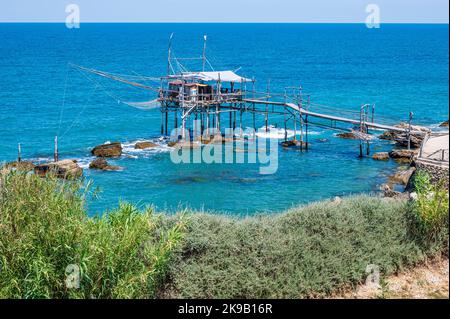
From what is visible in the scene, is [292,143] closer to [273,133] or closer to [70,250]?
[273,133]

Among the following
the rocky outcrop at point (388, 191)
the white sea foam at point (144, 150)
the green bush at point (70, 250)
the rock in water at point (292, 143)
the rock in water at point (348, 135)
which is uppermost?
the green bush at point (70, 250)

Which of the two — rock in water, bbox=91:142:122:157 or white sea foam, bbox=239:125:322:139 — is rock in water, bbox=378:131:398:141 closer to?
white sea foam, bbox=239:125:322:139

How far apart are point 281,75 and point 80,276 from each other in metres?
80.3

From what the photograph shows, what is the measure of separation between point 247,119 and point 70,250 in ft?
140

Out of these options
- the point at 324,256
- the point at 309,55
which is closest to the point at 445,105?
the point at 324,256

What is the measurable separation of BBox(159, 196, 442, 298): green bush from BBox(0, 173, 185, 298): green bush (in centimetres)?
82

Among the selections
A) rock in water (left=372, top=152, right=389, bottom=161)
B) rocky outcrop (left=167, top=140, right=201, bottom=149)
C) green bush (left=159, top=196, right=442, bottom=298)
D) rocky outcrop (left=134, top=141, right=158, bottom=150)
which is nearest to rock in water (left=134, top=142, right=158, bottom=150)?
rocky outcrop (left=134, top=141, right=158, bottom=150)

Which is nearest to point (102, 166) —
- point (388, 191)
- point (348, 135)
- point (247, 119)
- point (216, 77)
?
point (216, 77)

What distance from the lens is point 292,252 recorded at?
16703mm

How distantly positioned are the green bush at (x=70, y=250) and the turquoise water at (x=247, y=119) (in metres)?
9.61

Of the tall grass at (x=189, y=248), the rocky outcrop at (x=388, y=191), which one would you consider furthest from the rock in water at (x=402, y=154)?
the tall grass at (x=189, y=248)

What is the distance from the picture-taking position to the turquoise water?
34469 mm

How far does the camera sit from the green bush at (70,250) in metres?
14.8

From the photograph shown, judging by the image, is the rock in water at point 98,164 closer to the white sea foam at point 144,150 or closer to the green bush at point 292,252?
the white sea foam at point 144,150
